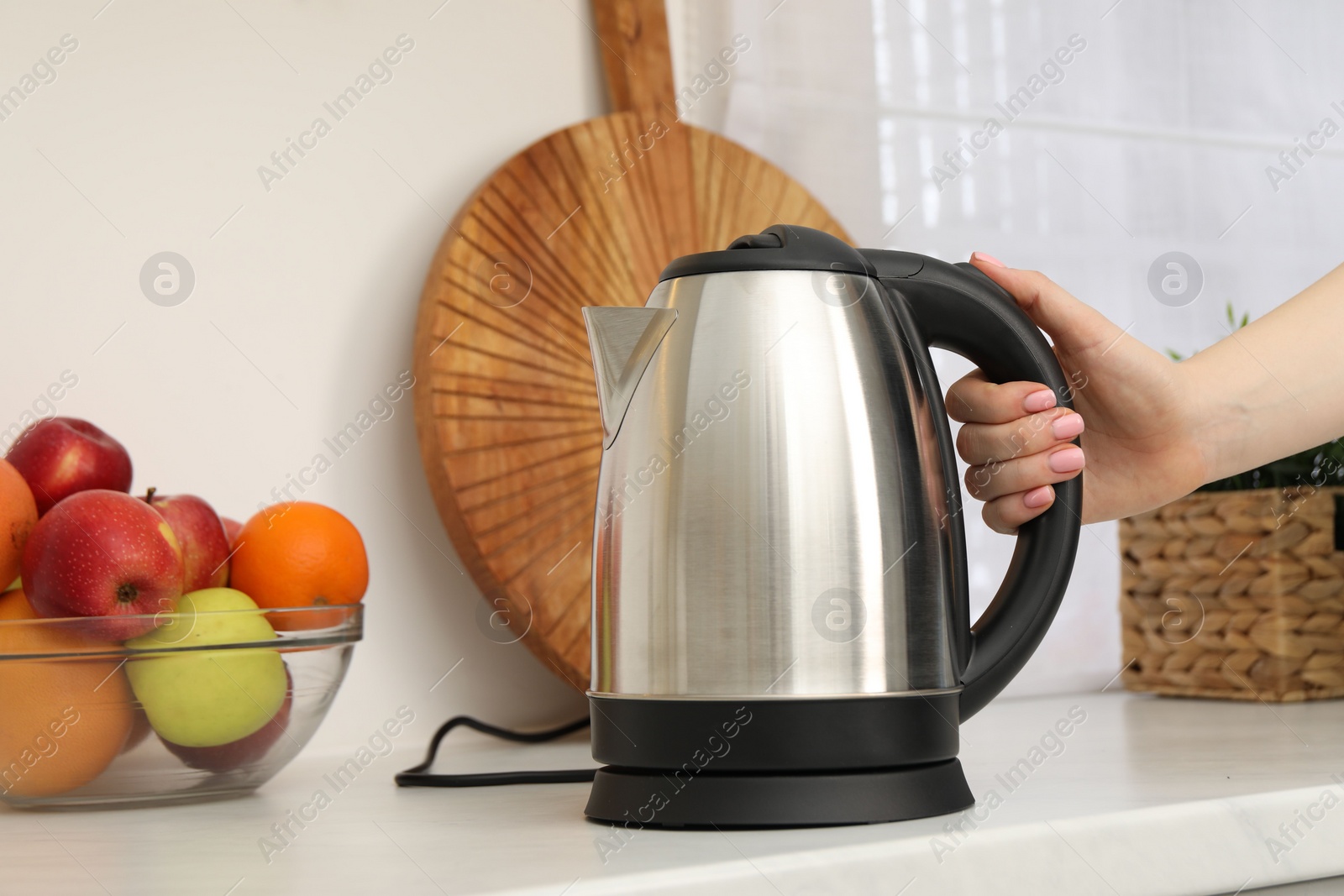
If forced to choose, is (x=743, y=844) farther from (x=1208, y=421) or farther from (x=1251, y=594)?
(x=1251, y=594)

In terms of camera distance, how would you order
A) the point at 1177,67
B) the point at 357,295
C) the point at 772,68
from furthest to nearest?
the point at 1177,67 → the point at 772,68 → the point at 357,295

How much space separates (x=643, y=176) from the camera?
97 centimetres

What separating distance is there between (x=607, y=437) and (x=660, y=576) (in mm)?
83

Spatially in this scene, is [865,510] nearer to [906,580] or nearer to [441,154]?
[906,580]

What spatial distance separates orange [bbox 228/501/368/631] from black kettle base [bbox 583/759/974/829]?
0.26m

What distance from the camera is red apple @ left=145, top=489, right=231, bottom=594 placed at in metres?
0.65

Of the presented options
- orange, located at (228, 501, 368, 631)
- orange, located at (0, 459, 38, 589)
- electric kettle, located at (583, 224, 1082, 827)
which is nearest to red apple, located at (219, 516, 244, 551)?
orange, located at (228, 501, 368, 631)

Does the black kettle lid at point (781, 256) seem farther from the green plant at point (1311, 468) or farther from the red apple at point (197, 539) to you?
the green plant at point (1311, 468)

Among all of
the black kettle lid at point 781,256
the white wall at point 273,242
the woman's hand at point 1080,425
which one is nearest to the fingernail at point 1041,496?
the woman's hand at point 1080,425

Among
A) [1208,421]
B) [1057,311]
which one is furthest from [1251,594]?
[1057,311]

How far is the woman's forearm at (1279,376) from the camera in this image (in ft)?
2.36

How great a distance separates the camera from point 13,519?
23.5 inches

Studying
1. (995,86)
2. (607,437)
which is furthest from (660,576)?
(995,86)

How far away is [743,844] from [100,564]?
36cm
